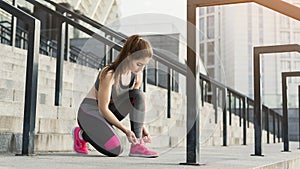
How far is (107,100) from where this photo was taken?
2639 millimetres

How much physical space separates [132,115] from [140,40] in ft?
1.71

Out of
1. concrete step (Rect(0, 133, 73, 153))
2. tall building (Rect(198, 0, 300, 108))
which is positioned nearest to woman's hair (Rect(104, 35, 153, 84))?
concrete step (Rect(0, 133, 73, 153))

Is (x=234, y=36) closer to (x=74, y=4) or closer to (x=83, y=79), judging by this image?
(x=74, y=4)

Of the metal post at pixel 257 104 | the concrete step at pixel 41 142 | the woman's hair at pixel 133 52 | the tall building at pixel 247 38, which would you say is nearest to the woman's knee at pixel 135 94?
the woman's hair at pixel 133 52

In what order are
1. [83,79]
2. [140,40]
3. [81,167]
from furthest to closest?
[83,79], [140,40], [81,167]

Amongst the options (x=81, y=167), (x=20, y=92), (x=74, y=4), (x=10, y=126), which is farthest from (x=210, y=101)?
(x=74, y=4)

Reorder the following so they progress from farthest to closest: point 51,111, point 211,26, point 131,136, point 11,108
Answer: point 211,26, point 51,111, point 11,108, point 131,136

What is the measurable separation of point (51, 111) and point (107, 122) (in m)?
0.92

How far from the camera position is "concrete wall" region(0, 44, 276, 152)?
10.1 ft

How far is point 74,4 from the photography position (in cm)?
1666

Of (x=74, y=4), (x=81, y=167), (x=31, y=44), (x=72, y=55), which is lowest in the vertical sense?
(x=81, y=167)

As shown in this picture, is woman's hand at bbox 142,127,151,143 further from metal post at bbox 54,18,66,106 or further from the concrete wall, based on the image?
metal post at bbox 54,18,66,106

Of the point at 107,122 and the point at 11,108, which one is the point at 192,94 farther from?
the point at 11,108

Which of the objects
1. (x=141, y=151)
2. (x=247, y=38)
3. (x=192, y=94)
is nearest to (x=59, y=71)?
(x=141, y=151)
